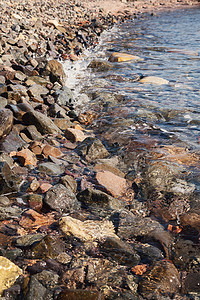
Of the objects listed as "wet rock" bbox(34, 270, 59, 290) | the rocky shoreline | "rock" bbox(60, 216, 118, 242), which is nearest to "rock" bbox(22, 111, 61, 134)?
the rocky shoreline

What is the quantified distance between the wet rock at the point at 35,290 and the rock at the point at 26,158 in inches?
92.8

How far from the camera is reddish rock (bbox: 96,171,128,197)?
13.9ft

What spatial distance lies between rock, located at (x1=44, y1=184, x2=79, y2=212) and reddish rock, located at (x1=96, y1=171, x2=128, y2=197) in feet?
2.04

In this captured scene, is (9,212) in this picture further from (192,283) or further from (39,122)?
(39,122)

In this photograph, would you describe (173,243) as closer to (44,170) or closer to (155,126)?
(44,170)

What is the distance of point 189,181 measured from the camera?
4543mm

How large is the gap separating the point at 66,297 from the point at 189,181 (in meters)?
2.82

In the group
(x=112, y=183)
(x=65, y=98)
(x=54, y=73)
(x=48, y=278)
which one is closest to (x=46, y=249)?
(x=48, y=278)

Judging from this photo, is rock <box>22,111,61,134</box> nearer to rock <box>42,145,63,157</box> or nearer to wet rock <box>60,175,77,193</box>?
rock <box>42,145,63,157</box>

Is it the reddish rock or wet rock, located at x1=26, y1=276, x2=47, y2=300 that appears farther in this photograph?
the reddish rock

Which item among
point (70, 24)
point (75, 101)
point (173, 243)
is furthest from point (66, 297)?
point (70, 24)

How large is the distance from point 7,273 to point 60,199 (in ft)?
4.18

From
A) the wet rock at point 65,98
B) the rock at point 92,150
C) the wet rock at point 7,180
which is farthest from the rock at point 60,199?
the wet rock at point 65,98

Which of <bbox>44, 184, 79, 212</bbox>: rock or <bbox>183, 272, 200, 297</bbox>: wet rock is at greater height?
<bbox>44, 184, 79, 212</bbox>: rock
